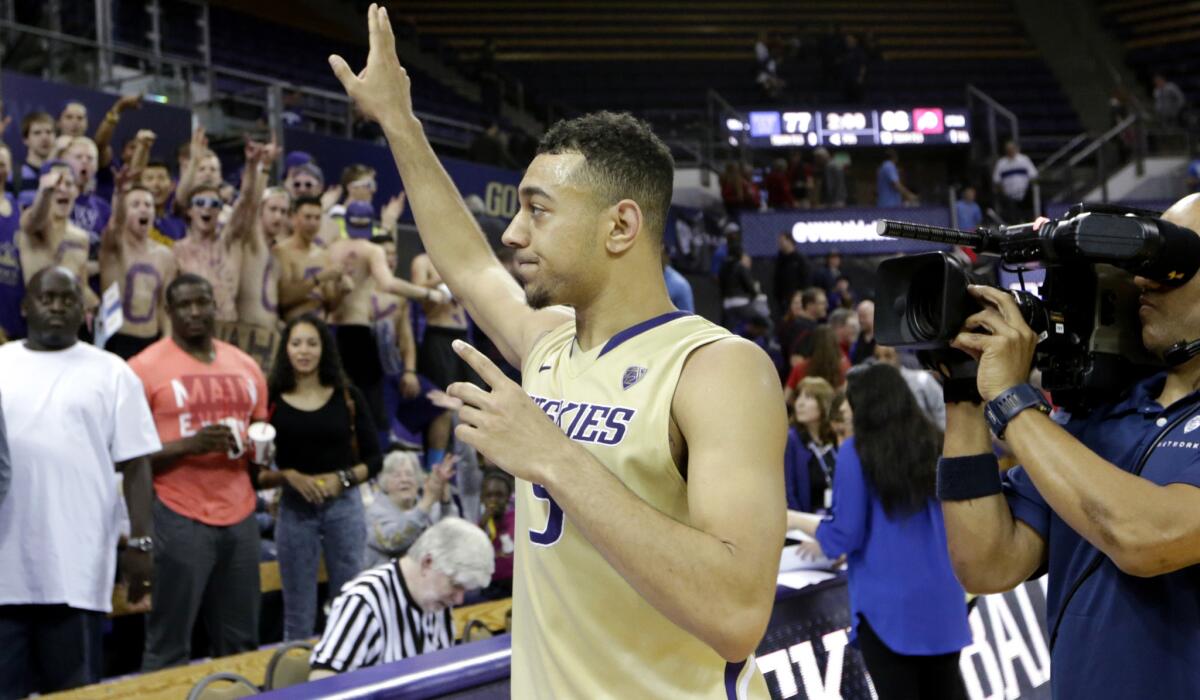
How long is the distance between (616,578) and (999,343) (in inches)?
27.8

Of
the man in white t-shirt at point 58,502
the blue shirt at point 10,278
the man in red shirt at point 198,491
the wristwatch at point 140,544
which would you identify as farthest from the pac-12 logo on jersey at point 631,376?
the blue shirt at point 10,278

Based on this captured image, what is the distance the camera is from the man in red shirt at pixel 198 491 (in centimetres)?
473

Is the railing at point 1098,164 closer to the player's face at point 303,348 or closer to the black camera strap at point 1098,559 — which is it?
the player's face at point 303,348

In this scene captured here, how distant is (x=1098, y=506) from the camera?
6.30 feet

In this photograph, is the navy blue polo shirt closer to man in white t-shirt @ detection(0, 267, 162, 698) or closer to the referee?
the referee

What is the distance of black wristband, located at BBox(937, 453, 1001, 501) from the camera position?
2137 millimetres

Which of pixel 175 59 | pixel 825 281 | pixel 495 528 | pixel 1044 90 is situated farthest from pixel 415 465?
pixel 1044 90

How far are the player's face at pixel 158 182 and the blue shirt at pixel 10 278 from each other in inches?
47.9

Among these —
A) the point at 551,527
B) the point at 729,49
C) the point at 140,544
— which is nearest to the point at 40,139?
the point at 140,544

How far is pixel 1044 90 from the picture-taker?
67.8 feet

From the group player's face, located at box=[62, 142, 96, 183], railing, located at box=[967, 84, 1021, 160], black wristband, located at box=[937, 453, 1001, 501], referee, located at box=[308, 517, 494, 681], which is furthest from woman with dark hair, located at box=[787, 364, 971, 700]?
railing, located at box=[967, 84, 1021, 160]

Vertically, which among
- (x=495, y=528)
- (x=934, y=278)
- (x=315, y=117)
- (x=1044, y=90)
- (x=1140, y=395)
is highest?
(x=1044, y=90)

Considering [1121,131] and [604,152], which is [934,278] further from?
[1121,131]

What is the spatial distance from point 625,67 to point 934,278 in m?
18.5
